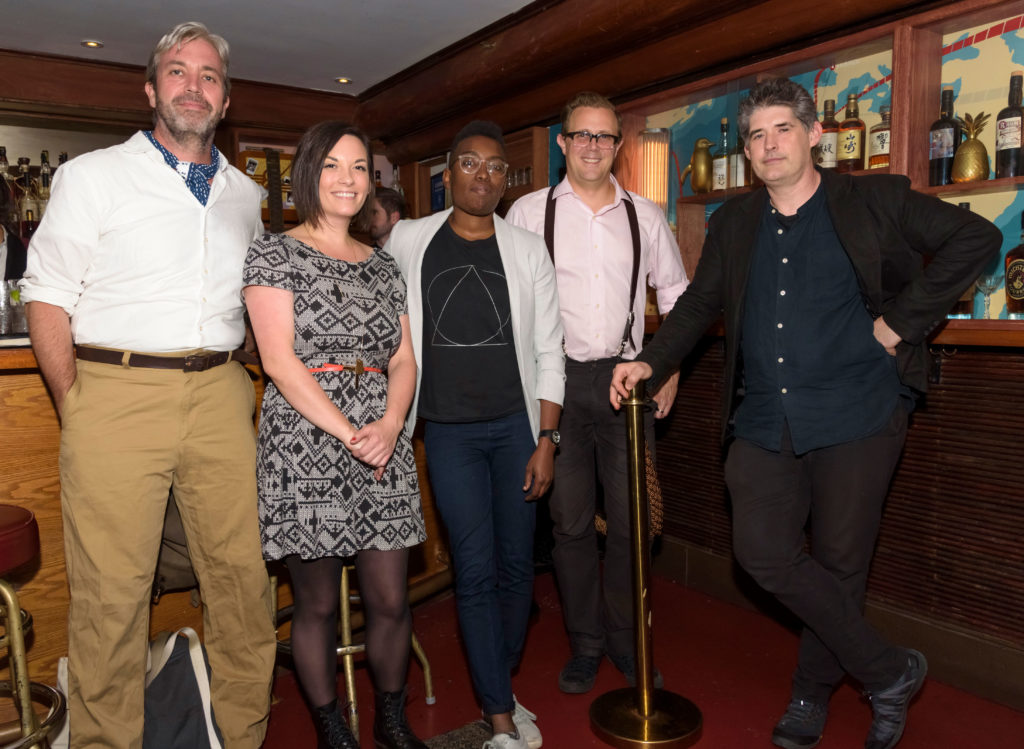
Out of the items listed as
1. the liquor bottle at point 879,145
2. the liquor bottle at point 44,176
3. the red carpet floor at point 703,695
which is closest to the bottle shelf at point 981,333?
the liquor bottle at point 879,145

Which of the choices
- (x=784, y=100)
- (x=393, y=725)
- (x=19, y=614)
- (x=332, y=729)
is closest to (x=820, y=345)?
(x=784, y=100)

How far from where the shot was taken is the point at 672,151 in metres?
4.25

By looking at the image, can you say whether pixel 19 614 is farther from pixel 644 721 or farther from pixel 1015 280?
pixel 1015 280

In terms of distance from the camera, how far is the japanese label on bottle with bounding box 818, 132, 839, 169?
3303 millimetres

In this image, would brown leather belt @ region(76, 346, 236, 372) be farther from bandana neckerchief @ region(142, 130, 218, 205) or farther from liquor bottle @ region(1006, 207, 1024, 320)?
liquor bottle @ region(1006, 207, 1024, 320)

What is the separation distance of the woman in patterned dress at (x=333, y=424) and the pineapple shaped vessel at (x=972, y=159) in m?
2.10

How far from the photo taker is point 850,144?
10.7ft

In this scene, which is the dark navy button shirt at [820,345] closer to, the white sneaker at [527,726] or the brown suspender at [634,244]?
the brown suspender at [634,244]

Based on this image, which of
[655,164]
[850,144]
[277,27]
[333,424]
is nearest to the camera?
[333,424]

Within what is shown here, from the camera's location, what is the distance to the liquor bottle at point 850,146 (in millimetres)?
3246

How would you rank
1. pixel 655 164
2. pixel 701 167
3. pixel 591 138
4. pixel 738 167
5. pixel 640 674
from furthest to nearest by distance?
1. pixel 655 164
2. pixel 701 167
3. pixel 738 167
4. pixel 591 138
5. pixel 640 674

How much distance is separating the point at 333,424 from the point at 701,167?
262cm

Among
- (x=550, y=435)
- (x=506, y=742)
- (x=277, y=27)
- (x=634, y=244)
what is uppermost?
(x=277, y=27)

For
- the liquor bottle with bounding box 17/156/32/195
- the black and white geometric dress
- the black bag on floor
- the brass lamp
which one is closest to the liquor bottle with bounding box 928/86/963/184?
the brass lamp
